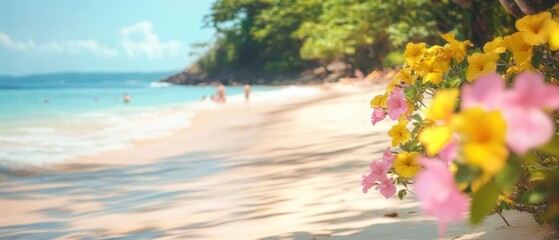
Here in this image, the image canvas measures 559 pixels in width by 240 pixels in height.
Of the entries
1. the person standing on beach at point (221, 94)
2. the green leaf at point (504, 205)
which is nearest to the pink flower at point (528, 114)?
the green leaf at point (504, 205)

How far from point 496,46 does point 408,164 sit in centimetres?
44

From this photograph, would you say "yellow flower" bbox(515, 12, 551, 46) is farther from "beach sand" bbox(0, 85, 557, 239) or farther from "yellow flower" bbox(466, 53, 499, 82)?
"beach sand" bbox(0, 85, 557, 239)

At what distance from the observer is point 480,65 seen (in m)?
1.90

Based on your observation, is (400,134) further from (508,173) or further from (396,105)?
(508,173)

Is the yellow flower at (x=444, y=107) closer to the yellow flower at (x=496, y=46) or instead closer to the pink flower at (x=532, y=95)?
the pink flower at (x=532, y=95)

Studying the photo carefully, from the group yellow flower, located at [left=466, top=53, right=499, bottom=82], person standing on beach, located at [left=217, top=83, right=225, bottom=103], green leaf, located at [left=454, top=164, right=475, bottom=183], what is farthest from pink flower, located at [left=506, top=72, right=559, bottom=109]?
person standing on beach, located at [left=217, top=83, right=225, bottom=103]

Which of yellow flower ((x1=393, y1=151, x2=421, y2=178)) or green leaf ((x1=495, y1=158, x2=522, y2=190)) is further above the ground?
green leaf ((x1=495, y1=158, x2=522, y2=190))

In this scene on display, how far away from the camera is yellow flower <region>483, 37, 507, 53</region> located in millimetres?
1880

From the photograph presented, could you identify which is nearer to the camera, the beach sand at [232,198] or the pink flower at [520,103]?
the pink flower at [520,103]

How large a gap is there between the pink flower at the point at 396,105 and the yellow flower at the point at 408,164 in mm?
193

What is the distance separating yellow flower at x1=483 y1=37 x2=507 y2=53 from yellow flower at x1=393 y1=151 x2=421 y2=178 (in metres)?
0.38

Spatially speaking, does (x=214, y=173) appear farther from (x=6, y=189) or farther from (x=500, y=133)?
(x=500, y=133)

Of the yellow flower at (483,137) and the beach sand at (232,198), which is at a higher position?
the yellow flower at (483,137)

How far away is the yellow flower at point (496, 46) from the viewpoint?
1.88 metres
